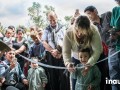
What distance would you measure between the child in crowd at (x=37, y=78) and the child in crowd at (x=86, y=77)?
1963 millimetres

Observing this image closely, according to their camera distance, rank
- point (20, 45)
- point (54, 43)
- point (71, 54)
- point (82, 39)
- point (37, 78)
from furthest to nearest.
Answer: point (20, 45) < point (37, 78) < point (54, 43) < point (71, 54) < point (82, 39)

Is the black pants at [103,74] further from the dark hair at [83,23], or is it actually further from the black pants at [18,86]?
the black pants at [18,86]

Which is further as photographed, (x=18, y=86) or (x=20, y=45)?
(x=20, y=45)

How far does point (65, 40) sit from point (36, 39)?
262cm

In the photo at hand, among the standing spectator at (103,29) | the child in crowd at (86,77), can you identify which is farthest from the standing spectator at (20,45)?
the child in crowd at (86,77)

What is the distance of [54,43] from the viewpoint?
652 cm

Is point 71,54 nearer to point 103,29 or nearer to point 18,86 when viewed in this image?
point 103,29

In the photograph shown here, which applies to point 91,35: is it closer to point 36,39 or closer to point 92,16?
point 92,16

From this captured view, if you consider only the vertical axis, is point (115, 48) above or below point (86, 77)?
above

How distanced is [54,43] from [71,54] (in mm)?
1547

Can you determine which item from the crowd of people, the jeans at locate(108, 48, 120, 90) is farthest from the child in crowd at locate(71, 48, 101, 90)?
the jeans at locate(108, 48, 120, 90)

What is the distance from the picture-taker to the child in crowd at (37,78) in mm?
6930

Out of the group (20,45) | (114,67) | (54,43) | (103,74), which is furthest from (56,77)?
(114,67)

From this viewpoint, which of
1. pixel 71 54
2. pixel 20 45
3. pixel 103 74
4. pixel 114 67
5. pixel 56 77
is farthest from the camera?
pixel 20 45
